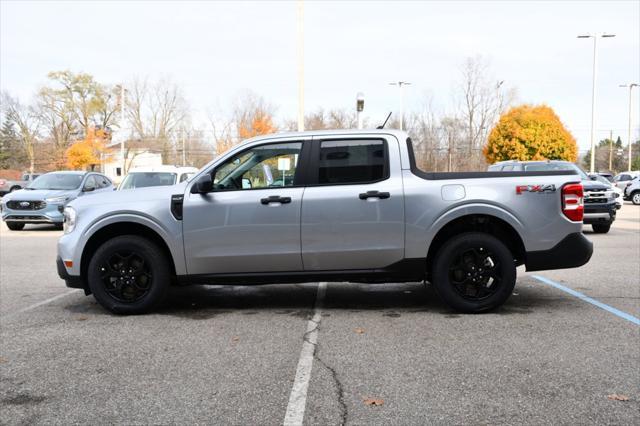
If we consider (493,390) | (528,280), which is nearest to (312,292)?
(528,280)

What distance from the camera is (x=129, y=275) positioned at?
5926 millimetres

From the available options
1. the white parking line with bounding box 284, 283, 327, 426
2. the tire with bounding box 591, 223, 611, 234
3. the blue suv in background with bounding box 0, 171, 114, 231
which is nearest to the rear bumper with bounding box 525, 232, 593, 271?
the white parking line with bounding box 284, 283, 327, 426

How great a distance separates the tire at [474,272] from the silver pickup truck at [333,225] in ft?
0.03

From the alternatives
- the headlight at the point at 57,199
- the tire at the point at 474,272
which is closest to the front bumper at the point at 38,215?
the headlight at the point at 57,199

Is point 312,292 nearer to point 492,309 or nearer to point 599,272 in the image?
point 492,309

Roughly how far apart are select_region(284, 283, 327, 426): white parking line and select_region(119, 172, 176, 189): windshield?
1082 centimetres

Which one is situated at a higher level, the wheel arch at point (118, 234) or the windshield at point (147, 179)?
the windshield at point (147, 179)

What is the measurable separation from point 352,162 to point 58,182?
14016 mm

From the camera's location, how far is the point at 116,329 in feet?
17.7

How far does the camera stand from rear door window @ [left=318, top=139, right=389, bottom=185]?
229 inches

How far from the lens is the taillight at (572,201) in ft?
18.9

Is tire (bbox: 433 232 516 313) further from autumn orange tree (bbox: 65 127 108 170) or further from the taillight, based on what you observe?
autumn orange tree (bbox: 65 127 108 170)

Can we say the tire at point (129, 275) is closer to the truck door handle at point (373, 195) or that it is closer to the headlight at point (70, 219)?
the headlight at point (70, 219)

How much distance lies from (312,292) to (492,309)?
2309mm
